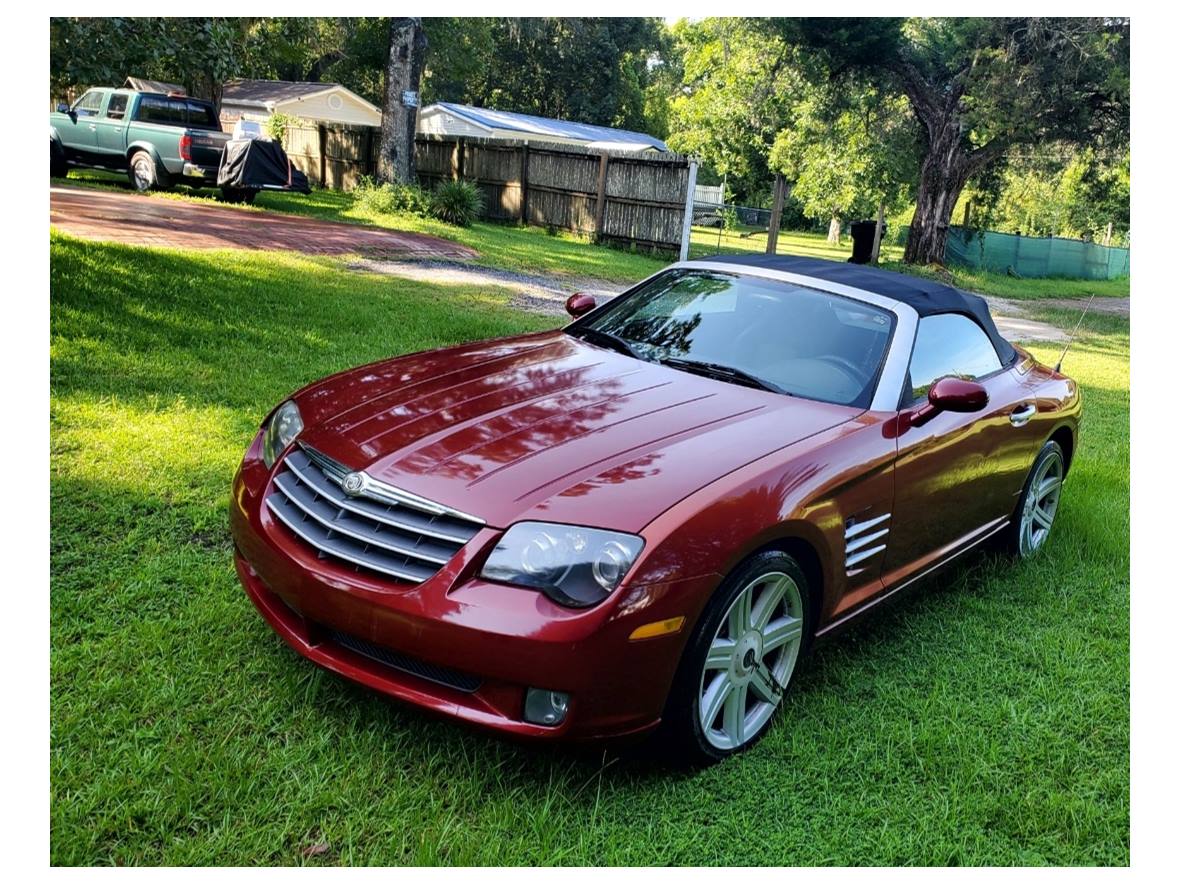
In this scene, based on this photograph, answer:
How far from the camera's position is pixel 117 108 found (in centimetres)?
1703

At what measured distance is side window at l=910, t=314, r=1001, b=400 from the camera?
397 centimetres

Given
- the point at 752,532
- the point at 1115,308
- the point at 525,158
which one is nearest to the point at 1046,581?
the point at 752,532

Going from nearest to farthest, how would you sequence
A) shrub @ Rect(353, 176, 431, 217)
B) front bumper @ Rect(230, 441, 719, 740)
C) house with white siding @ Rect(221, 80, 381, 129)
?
1. front bumper @ Rect(230, 441, 719, 740)
2. shrub @ Rect(353, 176, 431, 217)
3. house with white siding @ Rect(221, 80, 381, 129)

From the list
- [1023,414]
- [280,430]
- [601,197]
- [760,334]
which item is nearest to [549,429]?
[280,430]

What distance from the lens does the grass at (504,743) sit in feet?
8.59

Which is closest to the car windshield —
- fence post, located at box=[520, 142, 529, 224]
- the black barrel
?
fence post, located at box=[520, 142, 529, 224]

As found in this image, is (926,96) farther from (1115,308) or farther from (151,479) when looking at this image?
(151,479)

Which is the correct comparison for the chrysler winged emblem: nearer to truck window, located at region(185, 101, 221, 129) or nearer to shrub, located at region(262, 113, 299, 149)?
truck window, located at region(185, 101, 221, 129)

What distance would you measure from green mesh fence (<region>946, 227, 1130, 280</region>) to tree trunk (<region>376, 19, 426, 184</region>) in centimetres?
1474

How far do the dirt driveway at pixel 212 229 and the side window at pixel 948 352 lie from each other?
8.23 m

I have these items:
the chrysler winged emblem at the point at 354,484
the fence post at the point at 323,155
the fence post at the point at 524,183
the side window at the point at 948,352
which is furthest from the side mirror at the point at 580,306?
the fence post at the point at 323,155

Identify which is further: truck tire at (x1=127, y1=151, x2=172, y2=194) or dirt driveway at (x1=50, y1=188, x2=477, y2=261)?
truck tire at (x1=127, y1=151, x2=172, y2=194)

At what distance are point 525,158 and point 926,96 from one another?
9.57 m

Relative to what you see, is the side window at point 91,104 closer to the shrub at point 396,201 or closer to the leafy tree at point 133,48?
the shrub at point 396,201
